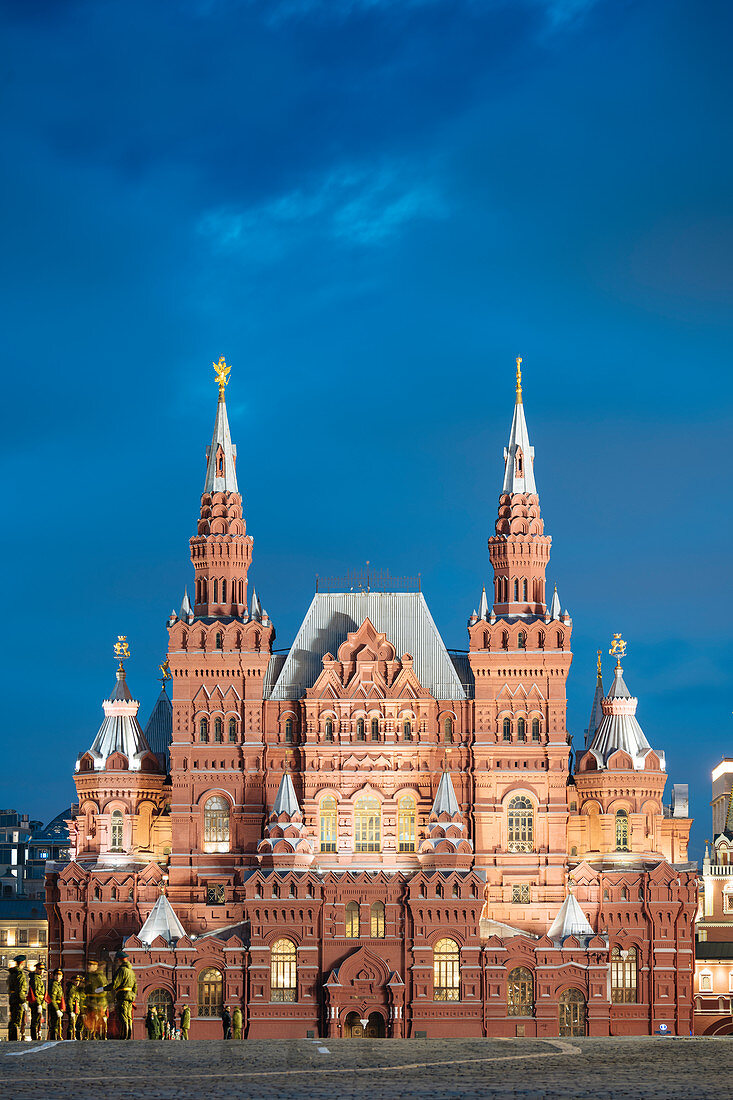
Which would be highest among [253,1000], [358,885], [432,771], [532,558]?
[532,558]

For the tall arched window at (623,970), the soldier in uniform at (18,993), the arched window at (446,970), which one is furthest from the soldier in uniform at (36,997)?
the tall arched window at (623,970)

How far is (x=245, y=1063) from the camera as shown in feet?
150

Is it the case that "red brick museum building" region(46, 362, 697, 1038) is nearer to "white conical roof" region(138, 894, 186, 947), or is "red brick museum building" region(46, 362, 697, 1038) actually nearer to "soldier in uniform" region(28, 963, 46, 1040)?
"white conical roof" region(138, 894, 186, 947)

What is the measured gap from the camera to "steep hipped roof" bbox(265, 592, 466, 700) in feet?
323

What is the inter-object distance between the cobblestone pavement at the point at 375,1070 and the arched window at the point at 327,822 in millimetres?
41066

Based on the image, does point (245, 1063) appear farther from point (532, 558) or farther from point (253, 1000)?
point (532, 558)

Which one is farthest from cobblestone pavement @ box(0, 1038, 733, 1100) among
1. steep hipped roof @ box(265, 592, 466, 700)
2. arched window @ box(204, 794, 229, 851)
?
steep hipped roof @ box(265, 592, 466, 700)

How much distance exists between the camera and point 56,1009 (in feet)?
201

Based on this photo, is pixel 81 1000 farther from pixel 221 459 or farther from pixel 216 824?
pixel 221 459

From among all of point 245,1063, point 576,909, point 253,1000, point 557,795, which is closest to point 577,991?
point 576,909

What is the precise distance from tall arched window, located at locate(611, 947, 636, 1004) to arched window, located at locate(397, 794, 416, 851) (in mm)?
12590

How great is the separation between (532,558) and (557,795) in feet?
45.8

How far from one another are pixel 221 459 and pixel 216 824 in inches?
872

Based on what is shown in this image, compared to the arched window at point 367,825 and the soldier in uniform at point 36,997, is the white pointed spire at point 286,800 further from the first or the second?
the soldier in uniform at point 36,997
